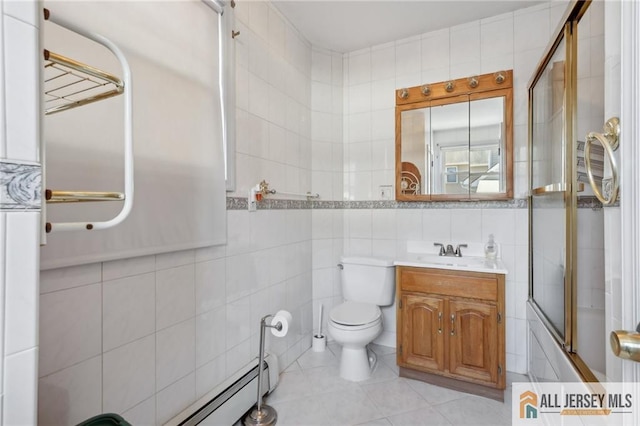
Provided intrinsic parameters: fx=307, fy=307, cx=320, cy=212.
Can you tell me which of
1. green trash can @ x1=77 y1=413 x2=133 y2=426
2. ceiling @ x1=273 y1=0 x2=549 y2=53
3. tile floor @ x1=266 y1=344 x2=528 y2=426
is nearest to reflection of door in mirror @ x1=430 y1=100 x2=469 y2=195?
ceiling @ x1=273 y1=0 x2=549 y2=53

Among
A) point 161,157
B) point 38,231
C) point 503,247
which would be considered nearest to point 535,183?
point 503,247

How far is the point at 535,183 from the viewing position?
199 centimetres

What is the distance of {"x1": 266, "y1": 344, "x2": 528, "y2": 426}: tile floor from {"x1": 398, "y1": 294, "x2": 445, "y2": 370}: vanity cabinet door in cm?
15

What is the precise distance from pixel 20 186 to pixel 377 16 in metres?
2.42

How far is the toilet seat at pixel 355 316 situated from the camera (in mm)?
2041

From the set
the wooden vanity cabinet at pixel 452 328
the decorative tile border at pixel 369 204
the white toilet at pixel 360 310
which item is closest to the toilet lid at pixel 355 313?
the white toilet at pixel 360 310

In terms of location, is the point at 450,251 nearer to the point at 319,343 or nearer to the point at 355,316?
the point at 355,316

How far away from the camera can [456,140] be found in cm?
238

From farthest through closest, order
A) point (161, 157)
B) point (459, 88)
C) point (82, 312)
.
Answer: point (459, 88) < point (161, 157) < point (82, 312)

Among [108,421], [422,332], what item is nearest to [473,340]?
[422,332]

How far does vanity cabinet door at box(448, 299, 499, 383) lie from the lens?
74.2 inches

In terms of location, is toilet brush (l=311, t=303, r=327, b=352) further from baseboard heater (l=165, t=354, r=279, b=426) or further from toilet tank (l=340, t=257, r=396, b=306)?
baseboard heater (l=165, t=354, r=279, b=426)

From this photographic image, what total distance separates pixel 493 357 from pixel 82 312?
6.93ft

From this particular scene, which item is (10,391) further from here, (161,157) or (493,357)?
(493,357)
